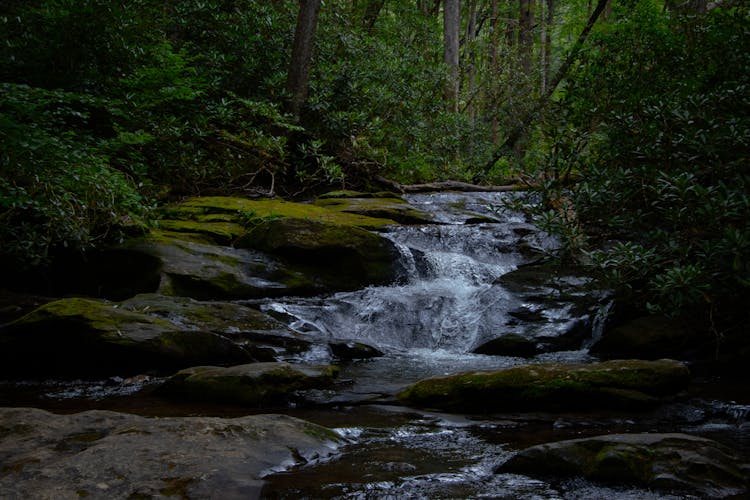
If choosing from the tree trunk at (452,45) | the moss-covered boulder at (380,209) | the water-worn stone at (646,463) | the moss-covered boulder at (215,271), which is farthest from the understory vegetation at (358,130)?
the water-worn stone at (646,463)

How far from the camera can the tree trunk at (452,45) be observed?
19609 mm

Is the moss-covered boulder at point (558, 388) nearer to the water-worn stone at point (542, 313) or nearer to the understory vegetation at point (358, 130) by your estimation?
the understory vegetation at point (358, 130)

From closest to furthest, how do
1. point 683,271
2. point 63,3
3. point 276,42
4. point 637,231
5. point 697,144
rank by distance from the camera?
point 683,271, point 697,144, point 637,231, point 63,3, point 276,42

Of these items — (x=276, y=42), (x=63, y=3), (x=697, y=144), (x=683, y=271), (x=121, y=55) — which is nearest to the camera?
(x=683, y=271)

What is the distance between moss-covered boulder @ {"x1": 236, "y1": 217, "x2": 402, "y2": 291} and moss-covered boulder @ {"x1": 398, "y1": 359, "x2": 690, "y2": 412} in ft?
14.7

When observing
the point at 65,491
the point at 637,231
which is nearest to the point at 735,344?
the point at 637,231

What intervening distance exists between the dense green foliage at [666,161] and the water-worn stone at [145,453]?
3.46 metres

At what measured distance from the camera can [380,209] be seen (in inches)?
467

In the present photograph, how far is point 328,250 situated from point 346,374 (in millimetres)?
3475

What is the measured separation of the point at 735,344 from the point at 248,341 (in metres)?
5.29

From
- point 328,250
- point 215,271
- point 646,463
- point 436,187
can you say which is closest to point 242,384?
point 646,463

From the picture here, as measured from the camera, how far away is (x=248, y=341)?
6.64 meters

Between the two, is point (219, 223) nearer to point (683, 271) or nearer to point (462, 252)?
point (462, 252)

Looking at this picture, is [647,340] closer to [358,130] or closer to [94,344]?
[94,344]
